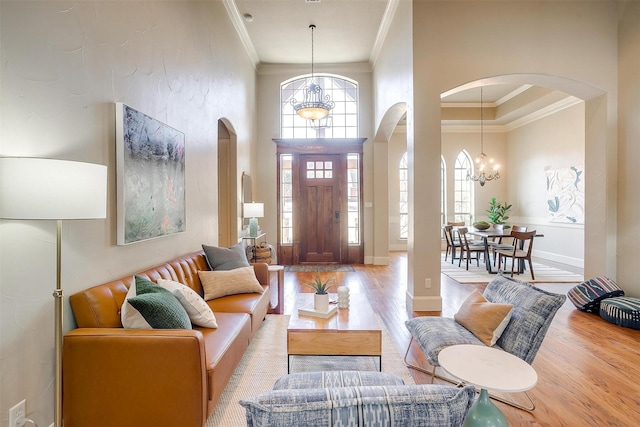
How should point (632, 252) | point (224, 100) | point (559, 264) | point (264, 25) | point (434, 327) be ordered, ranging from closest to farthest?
1. point (434, 327)
2. point (632, 252)
3. point (224, 100)
4. point (264, 25)
5. point (559, 264)

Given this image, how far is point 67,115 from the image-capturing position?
74.1 inches

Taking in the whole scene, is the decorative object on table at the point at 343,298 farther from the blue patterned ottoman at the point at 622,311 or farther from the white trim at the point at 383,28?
the white trim at the point at 383,28

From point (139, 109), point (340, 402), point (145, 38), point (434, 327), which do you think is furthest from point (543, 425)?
point (145, 38)

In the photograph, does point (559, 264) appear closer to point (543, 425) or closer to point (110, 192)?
point (543, 425)

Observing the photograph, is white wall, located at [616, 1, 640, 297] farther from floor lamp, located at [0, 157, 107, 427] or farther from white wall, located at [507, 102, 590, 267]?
floor lamp, located at [0, 157, 107, 427]

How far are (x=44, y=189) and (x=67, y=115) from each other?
2.41 ft

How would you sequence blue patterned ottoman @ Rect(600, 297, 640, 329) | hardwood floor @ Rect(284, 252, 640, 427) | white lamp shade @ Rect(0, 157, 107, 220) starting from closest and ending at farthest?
1. white lamp shade @ Rect(0, 157, 107, 220)
2. hardwood floor @ Rect(284, 252, 640, 427)
3. blue patterned ottoman @ Rect(600, 297, 640, 329)

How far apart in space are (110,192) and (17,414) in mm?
1323

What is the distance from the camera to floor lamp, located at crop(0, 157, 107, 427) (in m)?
1.35

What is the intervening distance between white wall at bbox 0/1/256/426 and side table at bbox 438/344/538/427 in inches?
81.8

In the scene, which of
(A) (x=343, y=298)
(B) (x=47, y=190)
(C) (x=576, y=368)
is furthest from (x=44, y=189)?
(C) (x=576, y=368)

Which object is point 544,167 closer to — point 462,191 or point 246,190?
point 462,191

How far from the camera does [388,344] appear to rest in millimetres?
3129

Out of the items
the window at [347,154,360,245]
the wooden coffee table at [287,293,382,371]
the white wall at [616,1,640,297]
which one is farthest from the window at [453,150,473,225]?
the wooden coffee table at [287,293,382,371]
